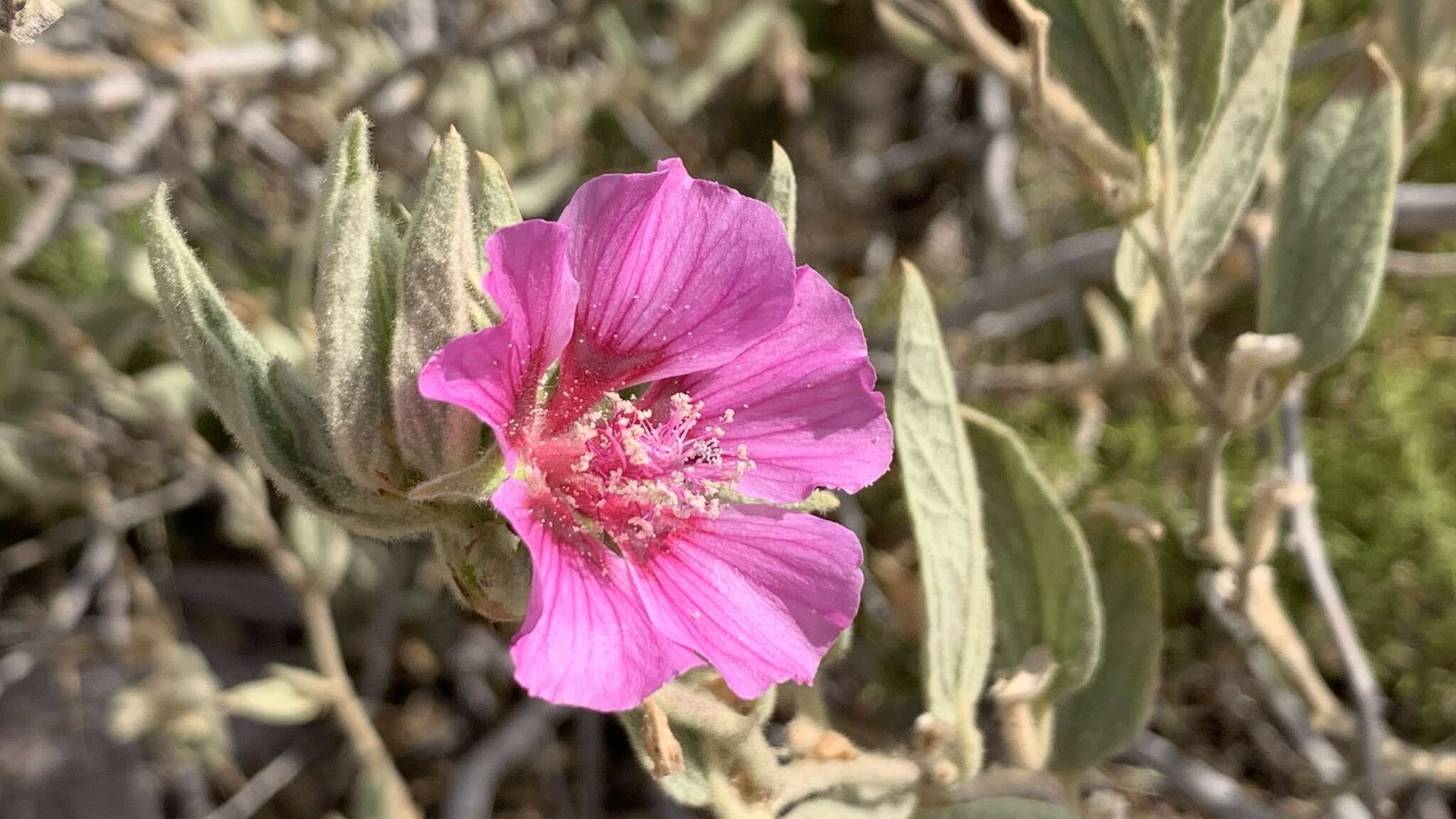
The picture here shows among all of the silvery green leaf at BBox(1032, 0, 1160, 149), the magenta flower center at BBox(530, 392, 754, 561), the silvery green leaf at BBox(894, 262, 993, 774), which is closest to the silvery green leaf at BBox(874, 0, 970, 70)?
the silvery green leaf at BBox(1032, 0, 1160, 149)

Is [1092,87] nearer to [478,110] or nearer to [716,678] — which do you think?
[716,678]

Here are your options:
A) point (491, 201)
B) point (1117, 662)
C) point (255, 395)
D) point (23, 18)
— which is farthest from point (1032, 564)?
point (23, 18)

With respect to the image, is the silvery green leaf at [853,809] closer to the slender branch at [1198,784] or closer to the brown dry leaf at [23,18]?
the slender branch at [1198,784]

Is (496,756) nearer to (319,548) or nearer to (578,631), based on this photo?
(319,548)

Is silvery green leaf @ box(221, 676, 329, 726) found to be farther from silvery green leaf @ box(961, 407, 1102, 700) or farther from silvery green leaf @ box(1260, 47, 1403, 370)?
silvery green leaf @ box(1260, 47, 1403, 370)

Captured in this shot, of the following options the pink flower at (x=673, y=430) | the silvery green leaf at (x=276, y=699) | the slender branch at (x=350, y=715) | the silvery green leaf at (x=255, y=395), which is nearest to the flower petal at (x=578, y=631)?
the pink flower at (x=673, y=430)

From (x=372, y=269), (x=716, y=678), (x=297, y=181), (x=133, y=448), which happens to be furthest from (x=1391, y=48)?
(x=133, y=448)
